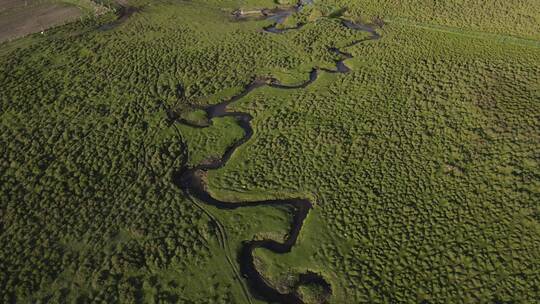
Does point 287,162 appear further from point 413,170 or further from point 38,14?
point 38,14

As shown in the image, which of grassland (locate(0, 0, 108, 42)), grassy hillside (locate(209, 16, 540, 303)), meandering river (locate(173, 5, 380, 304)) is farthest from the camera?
grassland (locate(0, 0, 108, 42))

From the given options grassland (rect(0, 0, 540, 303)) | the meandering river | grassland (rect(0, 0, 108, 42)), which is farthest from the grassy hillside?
grassland (rect(0, 0, 108, 42))

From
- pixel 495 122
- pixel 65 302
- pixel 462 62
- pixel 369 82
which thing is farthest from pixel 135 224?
pixel 462 62

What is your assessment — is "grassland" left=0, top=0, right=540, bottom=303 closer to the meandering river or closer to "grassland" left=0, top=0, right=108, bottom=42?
the meandering river

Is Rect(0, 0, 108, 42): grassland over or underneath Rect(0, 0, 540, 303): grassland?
over

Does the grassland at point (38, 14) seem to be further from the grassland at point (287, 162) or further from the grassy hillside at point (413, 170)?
the grassy hillside at point (413, 170)

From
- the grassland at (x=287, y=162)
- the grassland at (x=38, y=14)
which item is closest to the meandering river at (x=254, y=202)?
the grassland at (x=287, y=162)

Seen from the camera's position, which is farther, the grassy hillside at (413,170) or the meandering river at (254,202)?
the meandering river at (254,202)

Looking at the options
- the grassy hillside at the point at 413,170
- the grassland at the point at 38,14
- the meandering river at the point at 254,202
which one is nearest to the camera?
the grassy hillside at the point at 413,170
